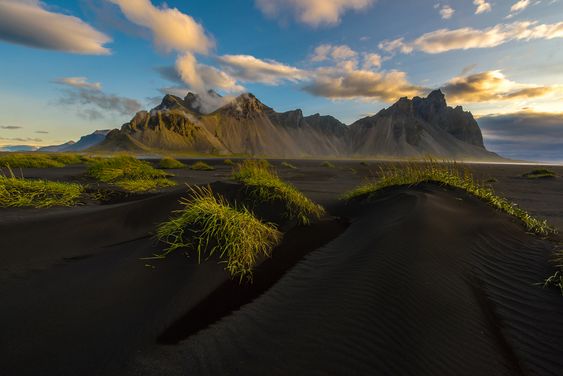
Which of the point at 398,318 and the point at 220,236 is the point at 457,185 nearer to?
the point at 398,318

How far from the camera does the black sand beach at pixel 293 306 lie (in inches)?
111

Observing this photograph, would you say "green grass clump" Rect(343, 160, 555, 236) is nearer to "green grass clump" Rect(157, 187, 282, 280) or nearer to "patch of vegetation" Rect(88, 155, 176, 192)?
"green grass clump" Rect(157, 187, 282, 280)

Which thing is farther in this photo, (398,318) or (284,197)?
(284,197)

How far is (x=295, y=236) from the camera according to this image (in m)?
7.02

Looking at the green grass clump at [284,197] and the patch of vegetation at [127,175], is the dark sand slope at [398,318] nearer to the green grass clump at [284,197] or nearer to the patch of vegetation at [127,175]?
the green grass clump at [284,197]

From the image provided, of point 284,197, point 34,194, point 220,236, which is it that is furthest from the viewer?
point 34,194

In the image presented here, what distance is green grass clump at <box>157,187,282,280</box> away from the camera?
195 inches

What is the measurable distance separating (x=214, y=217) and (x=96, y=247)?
2.90 metres

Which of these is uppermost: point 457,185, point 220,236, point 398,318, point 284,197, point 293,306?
point 457,185

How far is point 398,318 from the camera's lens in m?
3.42

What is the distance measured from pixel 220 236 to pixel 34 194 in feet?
24.4

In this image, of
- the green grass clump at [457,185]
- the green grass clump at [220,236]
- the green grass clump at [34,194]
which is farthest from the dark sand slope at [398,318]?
the green grass clump at [34,194]

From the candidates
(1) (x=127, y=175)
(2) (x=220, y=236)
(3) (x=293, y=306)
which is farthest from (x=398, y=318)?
(1) (x=127, y=175)

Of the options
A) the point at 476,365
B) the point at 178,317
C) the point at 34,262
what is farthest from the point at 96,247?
the point at 476,365
